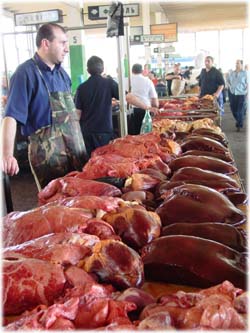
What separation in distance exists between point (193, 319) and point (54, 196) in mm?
1280

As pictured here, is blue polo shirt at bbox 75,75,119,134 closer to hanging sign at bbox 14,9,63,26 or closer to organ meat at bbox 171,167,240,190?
hanging sign at bbox 14,9,63,26

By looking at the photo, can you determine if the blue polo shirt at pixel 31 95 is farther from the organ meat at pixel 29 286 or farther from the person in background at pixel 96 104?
the organ meat at pixel 29 286

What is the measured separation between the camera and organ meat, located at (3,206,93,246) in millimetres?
1663

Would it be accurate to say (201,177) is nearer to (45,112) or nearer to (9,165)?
(9,165)

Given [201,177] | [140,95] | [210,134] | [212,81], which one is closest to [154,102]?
[140,95]

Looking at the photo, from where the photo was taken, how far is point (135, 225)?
5.60 feet

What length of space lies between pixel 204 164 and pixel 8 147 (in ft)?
4.34

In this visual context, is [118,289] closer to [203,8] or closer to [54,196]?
[54,196]

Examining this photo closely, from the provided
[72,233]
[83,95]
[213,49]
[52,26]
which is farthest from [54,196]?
[213,49]

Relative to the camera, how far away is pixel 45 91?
334 cm

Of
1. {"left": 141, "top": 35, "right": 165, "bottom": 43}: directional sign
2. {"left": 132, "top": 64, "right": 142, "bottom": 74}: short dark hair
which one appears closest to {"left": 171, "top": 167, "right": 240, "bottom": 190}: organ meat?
{"left": 132, "top": 64, "right": 142, "bottom": 74}: short dark hair

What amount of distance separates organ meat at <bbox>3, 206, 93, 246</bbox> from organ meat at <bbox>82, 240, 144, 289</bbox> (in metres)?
0.22

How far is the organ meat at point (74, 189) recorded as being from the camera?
7.14ft

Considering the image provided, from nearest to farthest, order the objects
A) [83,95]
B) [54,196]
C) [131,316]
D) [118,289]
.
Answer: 1. [131,316]
2. [118,289]
3. [54,196]
4. [83,95]
